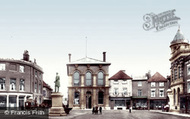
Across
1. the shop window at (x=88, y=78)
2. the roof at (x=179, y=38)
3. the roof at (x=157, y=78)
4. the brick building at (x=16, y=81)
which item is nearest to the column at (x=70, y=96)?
the shop window at (x=88, y=78)

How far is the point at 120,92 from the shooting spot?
201 feet

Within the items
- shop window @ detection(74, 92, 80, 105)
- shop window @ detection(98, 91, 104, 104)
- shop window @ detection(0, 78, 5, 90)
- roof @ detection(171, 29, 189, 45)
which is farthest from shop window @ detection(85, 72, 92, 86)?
shop window @ detection(0, 78, 5, 90)

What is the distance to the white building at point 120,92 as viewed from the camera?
60875 mm

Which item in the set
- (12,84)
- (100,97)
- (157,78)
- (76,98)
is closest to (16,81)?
(12,84)

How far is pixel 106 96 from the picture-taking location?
5991 cm

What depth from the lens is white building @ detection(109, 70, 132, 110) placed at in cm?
6088

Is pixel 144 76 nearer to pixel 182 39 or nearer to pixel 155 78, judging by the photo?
pixel 155 78

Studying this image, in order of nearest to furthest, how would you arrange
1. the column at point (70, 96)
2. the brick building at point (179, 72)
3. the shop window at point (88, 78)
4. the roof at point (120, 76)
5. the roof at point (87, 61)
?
the brick building at point (179, 72) < the column at point (70, 96) < the shop window at point (88, 78) < the roof at point (87, 61) < the roof at point (120, 76)

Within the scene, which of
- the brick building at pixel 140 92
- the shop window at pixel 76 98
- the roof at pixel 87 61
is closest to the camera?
the shop window at pixel 76 98

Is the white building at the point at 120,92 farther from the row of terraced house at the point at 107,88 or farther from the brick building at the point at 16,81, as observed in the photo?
the brick building at the point at 16,81

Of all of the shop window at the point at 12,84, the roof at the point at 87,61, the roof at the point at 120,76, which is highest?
the roof at the point at 87,61

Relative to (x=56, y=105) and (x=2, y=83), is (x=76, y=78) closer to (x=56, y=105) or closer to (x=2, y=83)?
(x=2, y=83)

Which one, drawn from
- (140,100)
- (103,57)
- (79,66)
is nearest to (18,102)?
(79,66)

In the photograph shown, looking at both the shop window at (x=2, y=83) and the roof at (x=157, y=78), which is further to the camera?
the roof at (x=157, y=78)
